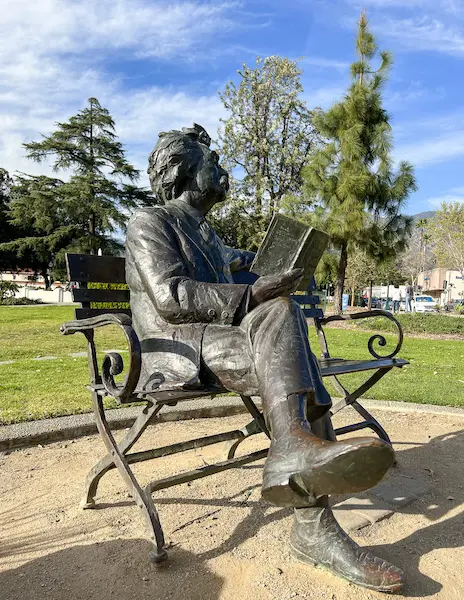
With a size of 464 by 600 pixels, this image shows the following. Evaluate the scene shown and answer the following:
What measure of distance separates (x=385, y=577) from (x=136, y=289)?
1.60 m

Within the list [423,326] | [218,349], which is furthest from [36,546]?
[423,326]

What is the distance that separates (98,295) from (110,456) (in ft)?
3.24

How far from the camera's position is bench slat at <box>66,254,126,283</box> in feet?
9.50

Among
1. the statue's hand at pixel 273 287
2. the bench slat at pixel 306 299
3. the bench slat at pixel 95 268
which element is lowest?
the bench slat at pixel 306 299

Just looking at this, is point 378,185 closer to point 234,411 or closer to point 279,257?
point 234,411

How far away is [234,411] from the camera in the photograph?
4352 millimetres

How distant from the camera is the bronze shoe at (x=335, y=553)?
1845mm

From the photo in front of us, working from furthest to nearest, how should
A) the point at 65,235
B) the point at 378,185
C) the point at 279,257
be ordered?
1. the point at 65,235
2. the point at 378,185
3. the point at 279,257

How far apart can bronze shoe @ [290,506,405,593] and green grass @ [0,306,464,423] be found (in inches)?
94.9

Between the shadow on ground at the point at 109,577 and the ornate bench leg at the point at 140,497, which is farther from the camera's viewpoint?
the ornate bench leg at the point at 140,497

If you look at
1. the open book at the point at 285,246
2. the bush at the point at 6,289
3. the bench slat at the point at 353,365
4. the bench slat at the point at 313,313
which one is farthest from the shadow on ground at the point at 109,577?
the bush at the point at 6,289

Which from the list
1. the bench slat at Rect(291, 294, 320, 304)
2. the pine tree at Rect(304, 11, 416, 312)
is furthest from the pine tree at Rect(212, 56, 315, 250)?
the bench slat at Rect(291, 294, 320, 304)

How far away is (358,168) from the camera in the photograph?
17.0 meters

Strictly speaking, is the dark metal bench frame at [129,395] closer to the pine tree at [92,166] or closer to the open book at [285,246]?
the open book at [285,246]
